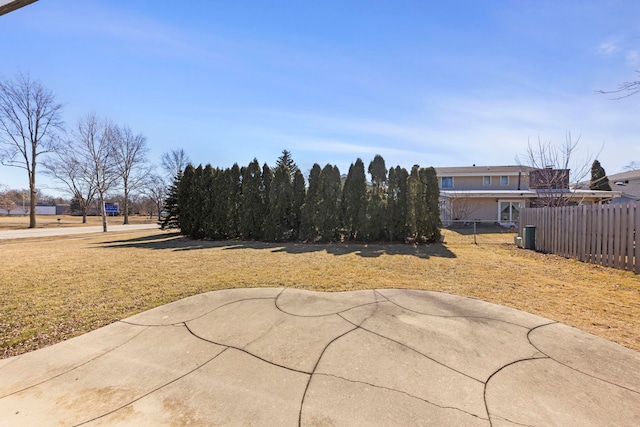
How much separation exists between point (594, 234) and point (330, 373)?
9201 millimetres

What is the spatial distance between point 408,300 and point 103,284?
5.80 metres

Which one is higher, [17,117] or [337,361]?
[17,117]

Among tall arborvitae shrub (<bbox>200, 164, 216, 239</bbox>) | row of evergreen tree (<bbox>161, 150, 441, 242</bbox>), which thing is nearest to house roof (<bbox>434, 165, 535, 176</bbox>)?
row of evergreen tree (<bbox>161, 150, 441, 242</bbox>)

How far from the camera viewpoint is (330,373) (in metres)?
2.56

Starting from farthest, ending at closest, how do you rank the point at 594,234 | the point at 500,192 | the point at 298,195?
1. the point at 500,192
2. the point at 298,195
3. the point at 594,234

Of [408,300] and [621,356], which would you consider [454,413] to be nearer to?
[621,356]

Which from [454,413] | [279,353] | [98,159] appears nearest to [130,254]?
[279,353]

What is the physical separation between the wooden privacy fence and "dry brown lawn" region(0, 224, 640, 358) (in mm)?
502

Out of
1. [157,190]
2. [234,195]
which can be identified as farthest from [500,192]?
[157,190]

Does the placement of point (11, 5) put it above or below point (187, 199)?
above

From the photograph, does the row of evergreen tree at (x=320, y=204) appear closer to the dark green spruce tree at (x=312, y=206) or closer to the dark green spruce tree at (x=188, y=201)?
the dark green spruce tree at (x=312, y=206)

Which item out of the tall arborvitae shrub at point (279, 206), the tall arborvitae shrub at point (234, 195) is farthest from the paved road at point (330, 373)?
the tall arborvitae shrub at point (234, 195)

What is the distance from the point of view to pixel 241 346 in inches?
122

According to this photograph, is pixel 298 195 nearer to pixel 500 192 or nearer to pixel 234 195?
pixel 234 195
